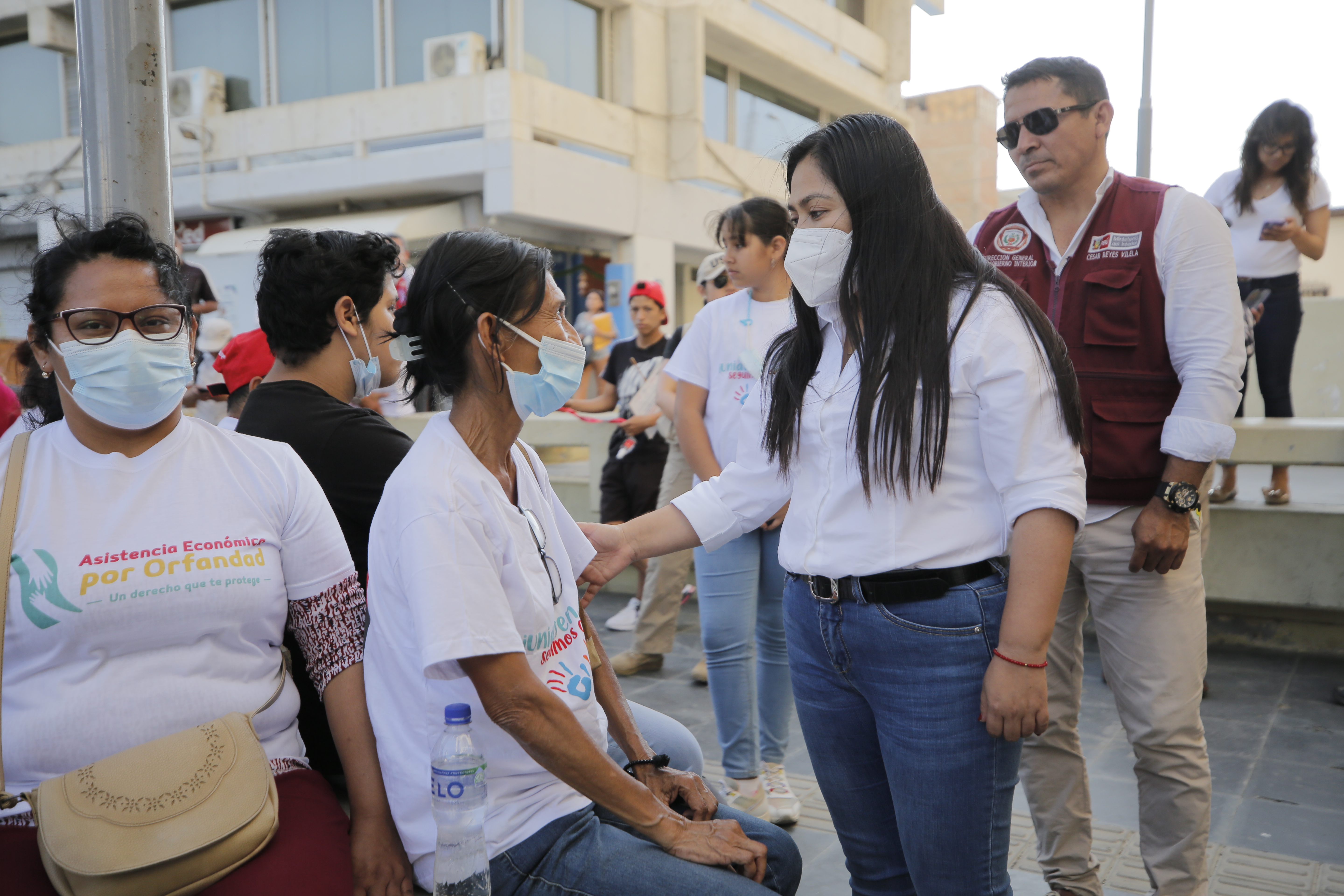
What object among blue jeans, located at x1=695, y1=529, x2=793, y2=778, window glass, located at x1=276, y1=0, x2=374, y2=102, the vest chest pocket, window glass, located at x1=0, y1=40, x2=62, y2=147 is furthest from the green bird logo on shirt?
window glass, located at x1=0, y1=40, x2=62, y2=147

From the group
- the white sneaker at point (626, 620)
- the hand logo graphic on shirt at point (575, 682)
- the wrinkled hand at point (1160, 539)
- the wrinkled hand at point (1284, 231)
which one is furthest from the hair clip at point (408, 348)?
the wrinkled hand at point (1284, 231)

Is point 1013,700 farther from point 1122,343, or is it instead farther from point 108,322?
point 108,322

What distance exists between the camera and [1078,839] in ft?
9.05

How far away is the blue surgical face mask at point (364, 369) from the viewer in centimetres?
273

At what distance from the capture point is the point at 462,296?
1977 millimetres

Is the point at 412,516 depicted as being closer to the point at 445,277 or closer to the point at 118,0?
the point at 445,277

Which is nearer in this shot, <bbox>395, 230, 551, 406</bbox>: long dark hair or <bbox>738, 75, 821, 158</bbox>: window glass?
<bbox>395, 230, 551, 406</bbox>: long dark hair

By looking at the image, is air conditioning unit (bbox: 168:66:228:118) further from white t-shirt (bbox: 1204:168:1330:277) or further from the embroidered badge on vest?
the embroidered badge on vest

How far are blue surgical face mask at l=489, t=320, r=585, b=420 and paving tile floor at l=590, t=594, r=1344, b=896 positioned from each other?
53.8 inches

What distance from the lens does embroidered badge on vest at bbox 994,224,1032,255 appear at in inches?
115

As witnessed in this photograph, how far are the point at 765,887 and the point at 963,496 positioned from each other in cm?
81

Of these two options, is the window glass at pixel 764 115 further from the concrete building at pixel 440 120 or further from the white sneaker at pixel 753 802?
the white sneaker at pixel 753 802

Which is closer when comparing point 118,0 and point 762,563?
point 118,0

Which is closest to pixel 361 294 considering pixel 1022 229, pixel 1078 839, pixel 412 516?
pixel 412 516
